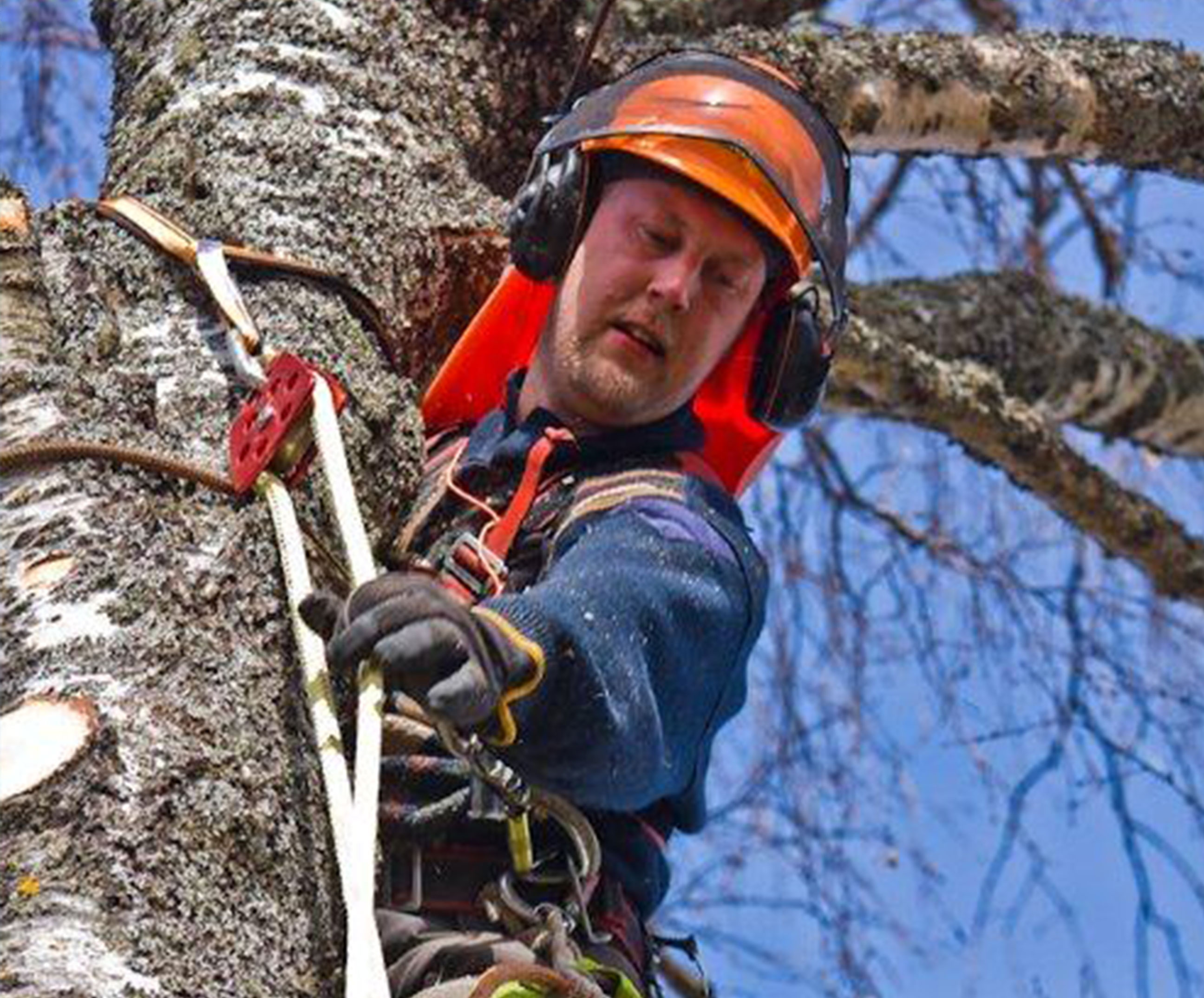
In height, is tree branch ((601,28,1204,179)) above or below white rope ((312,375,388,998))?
above

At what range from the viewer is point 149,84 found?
2469 mm

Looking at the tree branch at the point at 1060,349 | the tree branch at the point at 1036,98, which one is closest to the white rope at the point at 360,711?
the tree branch at the point at 1036,98

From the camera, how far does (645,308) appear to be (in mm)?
2334

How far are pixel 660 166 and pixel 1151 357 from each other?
193 centimetres

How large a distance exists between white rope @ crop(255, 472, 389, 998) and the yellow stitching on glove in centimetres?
11

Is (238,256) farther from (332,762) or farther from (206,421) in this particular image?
(332,762)

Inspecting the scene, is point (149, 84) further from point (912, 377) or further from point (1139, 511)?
point (1139, 511)

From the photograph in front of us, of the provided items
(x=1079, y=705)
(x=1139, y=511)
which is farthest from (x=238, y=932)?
(x=1079, y=705)

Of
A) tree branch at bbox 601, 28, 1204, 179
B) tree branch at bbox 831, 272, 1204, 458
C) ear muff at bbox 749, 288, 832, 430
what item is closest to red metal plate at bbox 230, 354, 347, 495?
ear muff at bbox 749, 288, 832, 430

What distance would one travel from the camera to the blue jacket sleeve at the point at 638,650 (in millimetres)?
1703

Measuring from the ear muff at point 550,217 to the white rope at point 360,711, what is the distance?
617mm

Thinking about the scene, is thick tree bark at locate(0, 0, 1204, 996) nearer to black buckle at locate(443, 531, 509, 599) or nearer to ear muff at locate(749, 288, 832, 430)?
black buckle at locate(443, 531, 509, 599)

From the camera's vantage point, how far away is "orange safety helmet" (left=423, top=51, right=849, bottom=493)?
7.86 feet

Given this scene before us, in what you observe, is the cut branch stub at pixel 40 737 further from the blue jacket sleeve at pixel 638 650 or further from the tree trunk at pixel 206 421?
the blue jacket sleeve at pixel 638 650
